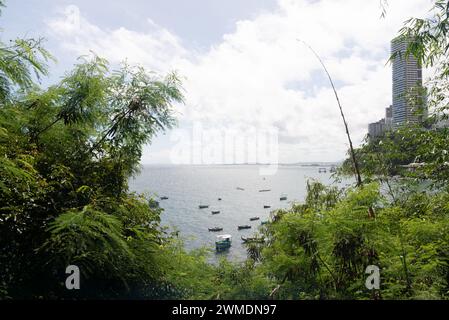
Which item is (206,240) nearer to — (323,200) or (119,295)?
(323,200)

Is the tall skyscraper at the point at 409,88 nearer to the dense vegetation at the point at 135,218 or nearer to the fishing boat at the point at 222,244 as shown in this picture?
the dense vegetation at the point at 135,218

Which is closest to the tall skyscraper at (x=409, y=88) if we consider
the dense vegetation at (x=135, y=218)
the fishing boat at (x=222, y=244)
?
the dense vegetation at (x=135, y=218)

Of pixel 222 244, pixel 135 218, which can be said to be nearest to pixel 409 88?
pixel 135 218

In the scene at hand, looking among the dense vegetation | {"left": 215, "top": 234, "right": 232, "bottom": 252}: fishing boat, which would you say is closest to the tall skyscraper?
the dense vegetation

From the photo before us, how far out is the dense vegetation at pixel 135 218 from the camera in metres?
2.32

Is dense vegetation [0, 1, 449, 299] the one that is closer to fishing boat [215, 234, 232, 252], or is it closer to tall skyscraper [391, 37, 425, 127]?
tall skyscraper [391, 37, 425, 127]

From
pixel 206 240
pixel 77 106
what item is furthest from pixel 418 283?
pixel 206 240

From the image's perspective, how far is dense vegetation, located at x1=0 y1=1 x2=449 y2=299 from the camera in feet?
7.61

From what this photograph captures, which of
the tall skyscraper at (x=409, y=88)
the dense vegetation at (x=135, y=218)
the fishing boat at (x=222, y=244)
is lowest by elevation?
the fishing boat at (x=222, y=244)

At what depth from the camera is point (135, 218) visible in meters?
3.21

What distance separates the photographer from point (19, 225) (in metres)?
2.41

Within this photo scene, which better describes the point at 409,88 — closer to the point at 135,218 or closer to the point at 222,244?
the point at 135,218

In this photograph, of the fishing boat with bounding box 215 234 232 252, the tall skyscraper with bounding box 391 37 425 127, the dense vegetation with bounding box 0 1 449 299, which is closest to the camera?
the dense vegetation with bounding box 0 1 449 299

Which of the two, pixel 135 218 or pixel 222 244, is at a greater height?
pixel 135 218
